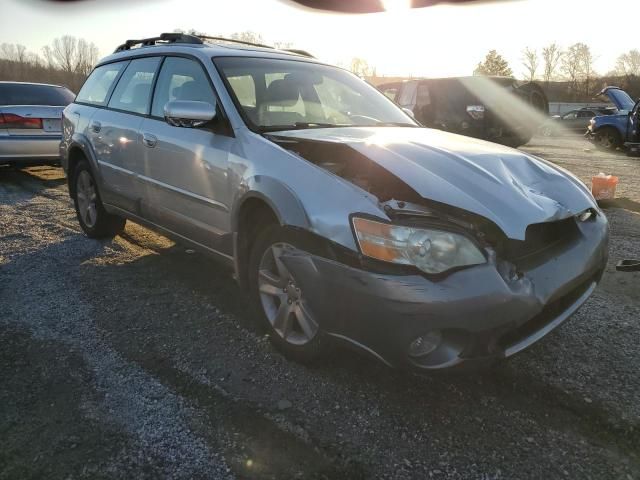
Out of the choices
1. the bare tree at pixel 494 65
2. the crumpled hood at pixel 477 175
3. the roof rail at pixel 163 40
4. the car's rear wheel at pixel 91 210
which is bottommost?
the car's rear wheel at pixel 91 210

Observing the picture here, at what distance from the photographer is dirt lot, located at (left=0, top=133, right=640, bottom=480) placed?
212 cm

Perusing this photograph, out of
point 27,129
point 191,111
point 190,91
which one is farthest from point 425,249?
point 27,129

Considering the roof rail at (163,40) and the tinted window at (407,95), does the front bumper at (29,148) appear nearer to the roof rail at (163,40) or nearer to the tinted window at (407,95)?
the roof rail at (163,40)

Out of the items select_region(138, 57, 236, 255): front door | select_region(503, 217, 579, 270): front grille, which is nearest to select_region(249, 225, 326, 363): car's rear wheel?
select_region(138, 57, 236, 255): front door

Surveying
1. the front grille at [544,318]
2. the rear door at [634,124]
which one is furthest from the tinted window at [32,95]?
the rear door at [634,124]

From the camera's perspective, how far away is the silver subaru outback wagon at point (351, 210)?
2.24 metres

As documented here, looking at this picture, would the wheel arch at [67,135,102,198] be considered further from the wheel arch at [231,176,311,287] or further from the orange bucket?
the orange bucket

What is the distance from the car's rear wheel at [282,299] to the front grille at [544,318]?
86 cm

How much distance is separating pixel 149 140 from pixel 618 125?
14994 millimetres

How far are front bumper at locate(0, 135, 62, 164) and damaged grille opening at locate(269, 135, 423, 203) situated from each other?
6851mm

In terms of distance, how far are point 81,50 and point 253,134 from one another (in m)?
53.8

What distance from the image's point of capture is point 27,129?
8.39m

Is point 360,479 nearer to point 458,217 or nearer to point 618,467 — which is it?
point 618,467

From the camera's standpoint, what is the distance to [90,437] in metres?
2.26
